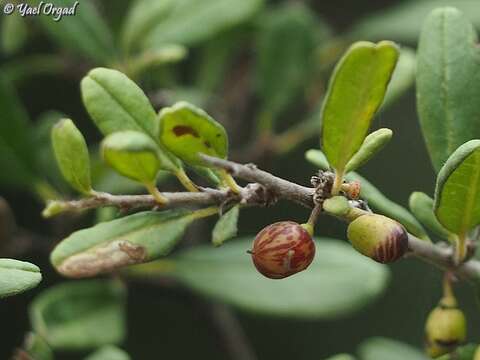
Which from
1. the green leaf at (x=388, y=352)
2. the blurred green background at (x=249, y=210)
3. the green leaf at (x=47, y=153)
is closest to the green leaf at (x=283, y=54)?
the blurred green background at (x=249, y=210)

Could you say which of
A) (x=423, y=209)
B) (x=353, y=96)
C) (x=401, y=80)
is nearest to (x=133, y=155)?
(x=353, y=96)

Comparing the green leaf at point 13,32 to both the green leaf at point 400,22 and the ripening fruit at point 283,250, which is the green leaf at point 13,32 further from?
the ripening fruit at point 283,250

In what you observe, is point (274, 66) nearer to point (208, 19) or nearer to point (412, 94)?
point (208, 19)

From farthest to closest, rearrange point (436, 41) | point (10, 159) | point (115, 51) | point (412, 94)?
point (412, 94) < point (115, 51) < point (10, 159) < point (436, 41)

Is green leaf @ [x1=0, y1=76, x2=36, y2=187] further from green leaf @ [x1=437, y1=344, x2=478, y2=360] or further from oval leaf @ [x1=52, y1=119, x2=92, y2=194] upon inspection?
green leaf @ [x1=437, y1=344, x2=478, y2=360]

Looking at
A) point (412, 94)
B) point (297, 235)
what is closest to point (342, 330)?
point (412, 94)

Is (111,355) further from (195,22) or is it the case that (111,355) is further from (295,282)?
(195,22)
